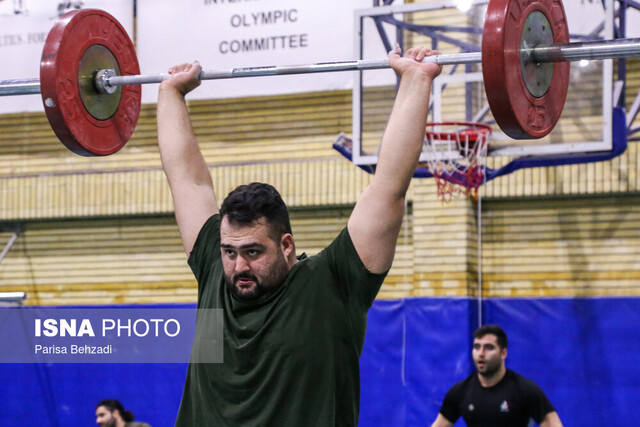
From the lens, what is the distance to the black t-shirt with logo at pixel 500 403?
5.79 m

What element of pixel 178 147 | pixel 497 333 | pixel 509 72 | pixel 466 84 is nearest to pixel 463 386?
pixel 497 333

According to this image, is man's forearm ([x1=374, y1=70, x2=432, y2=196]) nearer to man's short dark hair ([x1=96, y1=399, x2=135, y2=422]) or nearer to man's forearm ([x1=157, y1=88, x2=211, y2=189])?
man's forearm ([x1=157, y1=88, x2=211, y2=189])

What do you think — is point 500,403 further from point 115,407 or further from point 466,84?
point 115,407

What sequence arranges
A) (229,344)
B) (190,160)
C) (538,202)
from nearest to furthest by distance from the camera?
(229,344) → (190,160) → (538,202)

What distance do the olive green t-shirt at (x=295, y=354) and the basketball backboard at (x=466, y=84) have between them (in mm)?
4073

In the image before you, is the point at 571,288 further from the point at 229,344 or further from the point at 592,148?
the point at 229,344

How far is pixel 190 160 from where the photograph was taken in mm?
3082

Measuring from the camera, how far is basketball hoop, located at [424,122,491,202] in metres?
6.58

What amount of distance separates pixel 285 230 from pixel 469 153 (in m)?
4.15

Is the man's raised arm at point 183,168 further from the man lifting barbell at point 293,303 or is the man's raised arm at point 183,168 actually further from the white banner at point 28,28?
the white banner at point 28,28

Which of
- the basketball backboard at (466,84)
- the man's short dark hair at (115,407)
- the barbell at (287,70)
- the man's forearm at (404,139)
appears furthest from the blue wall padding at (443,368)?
the man's forearm at (404,139)

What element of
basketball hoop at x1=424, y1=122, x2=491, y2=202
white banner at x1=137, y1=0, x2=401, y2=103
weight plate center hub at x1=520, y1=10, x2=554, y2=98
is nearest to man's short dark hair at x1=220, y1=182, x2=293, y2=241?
weight plate center hub at x1=520, y1=10, x2=554, y2=98

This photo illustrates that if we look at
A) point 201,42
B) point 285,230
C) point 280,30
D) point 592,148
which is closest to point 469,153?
point 592,148

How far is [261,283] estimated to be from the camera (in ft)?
8.48
